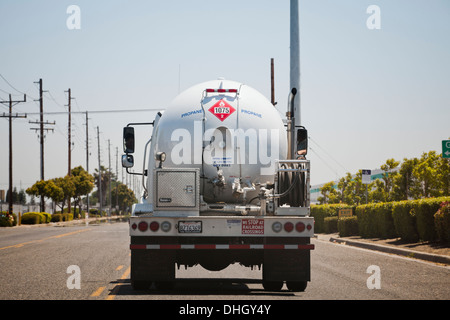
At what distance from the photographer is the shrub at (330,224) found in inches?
1477

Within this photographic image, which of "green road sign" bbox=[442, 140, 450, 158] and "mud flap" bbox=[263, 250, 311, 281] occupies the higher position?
"green road sign" bbox=[442, 140, 450, 158]

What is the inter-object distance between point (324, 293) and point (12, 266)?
8.75 metres

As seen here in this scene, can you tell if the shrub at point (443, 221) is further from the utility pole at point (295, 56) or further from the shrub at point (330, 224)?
the shrub at point (330, 224)

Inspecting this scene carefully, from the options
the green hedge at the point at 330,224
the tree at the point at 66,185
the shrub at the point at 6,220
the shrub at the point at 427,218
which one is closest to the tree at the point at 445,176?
the green hedge at the point at 330,224

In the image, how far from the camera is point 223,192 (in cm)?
1152

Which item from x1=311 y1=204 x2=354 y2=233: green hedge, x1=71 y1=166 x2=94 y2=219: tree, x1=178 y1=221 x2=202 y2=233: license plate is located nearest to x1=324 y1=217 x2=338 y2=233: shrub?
x1=311 y1=204 x2=354 y2=233: green hedge

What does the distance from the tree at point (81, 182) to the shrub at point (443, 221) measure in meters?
67.9

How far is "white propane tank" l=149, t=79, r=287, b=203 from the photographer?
11.5m

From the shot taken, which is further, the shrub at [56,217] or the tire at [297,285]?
the shrub at [56,217]

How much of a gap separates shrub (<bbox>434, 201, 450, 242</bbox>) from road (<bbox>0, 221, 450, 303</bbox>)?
1.69 m

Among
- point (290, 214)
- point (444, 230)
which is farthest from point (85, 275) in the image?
point (444, 230)

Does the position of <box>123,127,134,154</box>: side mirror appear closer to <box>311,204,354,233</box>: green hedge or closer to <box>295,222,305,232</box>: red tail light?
<box>295,222,305,232</box>: red tail light

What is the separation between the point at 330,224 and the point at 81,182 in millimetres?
53742

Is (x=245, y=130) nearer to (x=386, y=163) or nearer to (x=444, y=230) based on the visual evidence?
(x=444, y=230)
